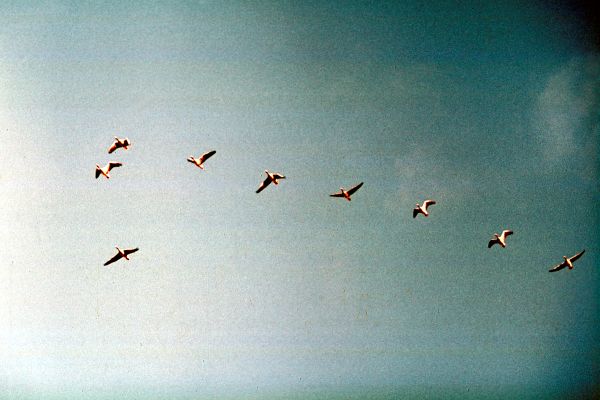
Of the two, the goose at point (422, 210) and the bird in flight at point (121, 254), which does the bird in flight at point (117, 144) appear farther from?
the goose at point (422, 210)

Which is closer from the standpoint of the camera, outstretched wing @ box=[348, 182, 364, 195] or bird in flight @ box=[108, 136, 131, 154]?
bird in flight @ box=[108, 136, 131, 154]

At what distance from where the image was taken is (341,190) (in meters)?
28.5

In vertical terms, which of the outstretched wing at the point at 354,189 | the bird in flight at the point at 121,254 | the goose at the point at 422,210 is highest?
the outstretched wing at the point at 354,189

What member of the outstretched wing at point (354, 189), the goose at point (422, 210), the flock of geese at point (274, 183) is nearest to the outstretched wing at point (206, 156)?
the flock of geese at point (274, 183)

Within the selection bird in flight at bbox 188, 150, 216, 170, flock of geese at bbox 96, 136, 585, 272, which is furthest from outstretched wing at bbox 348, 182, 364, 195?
bird in flight at bbox 188, 150, 216, 170

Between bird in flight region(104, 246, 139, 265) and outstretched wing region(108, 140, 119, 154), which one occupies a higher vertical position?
outstretched wing region(108, 140, 119, 154)

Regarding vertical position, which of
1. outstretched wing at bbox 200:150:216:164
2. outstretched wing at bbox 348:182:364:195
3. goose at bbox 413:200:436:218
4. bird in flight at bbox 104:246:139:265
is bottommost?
bird in flight at bbox 104:246:139:265

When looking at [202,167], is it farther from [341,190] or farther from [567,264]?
[567,264]

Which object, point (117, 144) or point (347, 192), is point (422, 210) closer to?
point (347, 192)

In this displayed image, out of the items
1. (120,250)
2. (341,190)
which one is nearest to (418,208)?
(341,190)

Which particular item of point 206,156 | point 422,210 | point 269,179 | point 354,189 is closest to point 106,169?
point 206,156

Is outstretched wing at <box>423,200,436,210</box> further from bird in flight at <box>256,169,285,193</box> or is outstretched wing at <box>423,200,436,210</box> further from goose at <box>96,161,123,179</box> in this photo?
goose at <box>96,161,123,179</box>

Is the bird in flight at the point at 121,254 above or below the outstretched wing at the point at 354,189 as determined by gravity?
below

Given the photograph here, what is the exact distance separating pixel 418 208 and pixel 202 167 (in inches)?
477
